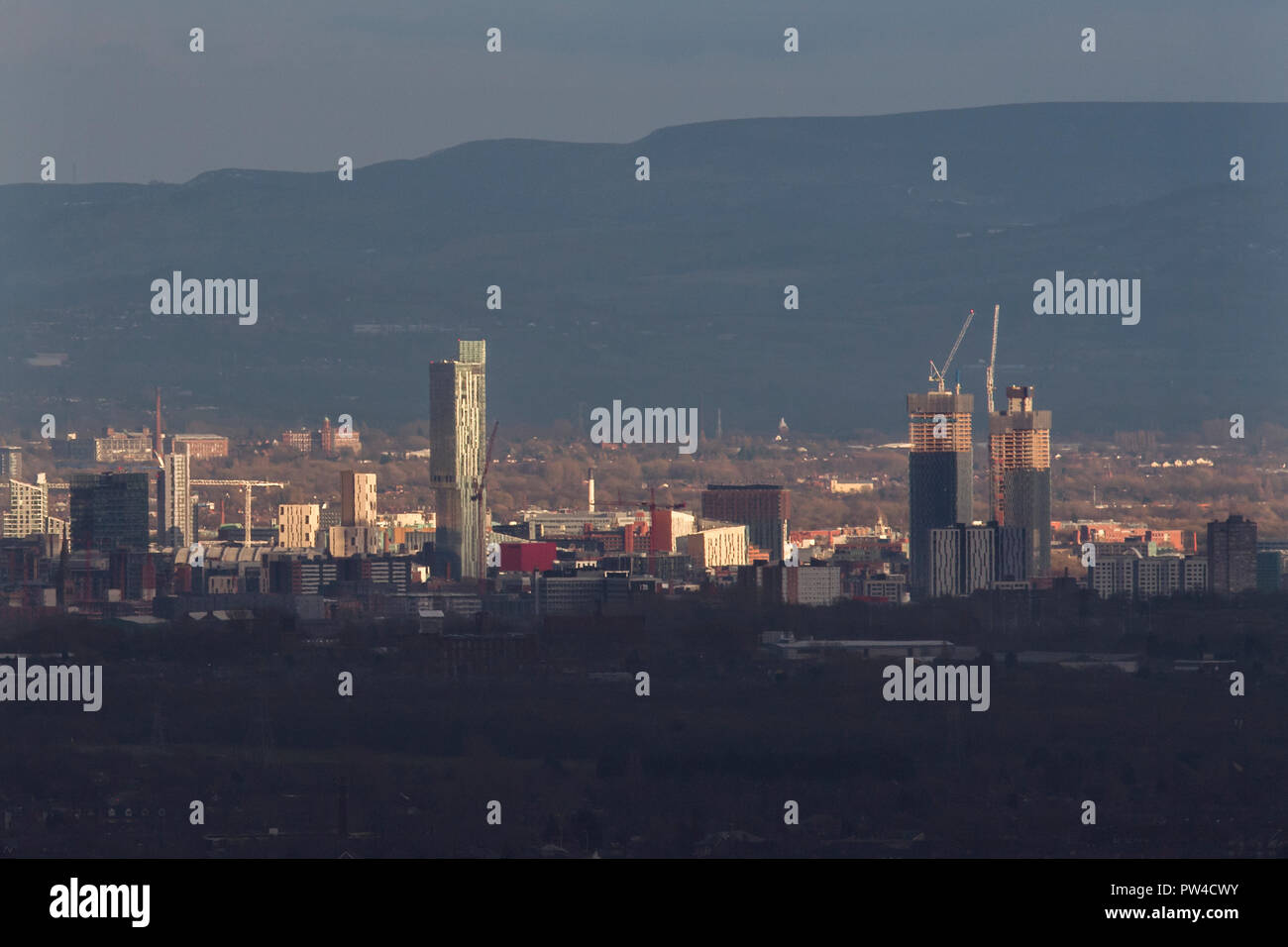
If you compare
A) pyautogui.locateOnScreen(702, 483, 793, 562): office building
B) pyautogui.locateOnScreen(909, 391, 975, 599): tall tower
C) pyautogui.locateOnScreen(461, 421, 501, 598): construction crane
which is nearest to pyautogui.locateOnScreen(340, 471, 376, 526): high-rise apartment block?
pyautogui.locateOnScreen(461, 421, 501, 598): construction crane

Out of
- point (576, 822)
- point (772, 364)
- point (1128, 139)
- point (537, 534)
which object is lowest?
point (576, 822)

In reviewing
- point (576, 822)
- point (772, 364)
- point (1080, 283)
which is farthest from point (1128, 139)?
point (576, 822)

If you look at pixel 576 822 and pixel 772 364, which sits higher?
pixel 772 364

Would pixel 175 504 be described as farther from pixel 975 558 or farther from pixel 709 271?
pixel 709 271
